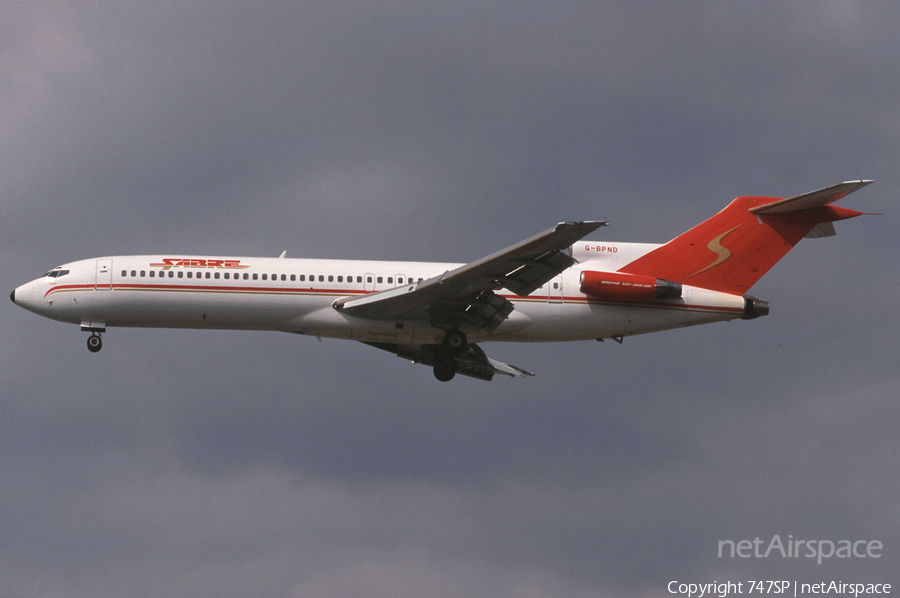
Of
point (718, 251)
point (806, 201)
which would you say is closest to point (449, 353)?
point (718, 251)

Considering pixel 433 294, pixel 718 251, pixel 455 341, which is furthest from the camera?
pixel 718 251

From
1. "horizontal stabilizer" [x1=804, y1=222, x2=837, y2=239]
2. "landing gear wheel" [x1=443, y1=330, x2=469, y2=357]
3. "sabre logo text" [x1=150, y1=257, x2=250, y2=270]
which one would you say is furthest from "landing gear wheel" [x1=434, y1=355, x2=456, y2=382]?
"horizontal stabilizer" [x1=804, y1=222, x2=837, y2=239]

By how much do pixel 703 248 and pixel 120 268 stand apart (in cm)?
2028

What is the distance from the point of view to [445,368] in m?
36.3

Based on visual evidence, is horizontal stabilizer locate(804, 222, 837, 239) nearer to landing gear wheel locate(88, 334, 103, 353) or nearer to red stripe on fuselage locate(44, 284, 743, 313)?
red stripe on fuselage locate(44, 284, 743, 313)

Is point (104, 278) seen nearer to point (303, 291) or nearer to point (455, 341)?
point (303, 291)

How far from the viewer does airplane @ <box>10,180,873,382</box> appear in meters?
34.5

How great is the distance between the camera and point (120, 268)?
115ft

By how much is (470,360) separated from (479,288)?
763 cm

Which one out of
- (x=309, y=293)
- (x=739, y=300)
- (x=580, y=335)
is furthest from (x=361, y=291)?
(x=739, y=300)

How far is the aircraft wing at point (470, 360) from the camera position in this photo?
131ft

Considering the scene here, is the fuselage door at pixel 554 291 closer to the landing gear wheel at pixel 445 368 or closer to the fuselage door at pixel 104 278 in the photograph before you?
the landing gear wheel at pixel 445 368

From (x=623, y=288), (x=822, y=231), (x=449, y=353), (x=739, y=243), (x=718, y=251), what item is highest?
(x=822, y=231)

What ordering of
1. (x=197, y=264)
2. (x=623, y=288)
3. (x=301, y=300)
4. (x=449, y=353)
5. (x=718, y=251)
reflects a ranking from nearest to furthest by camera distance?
(x=301, y=300) → (x=197, y=264) → (x=623, y=288) → (x=449, y=353) → (x=718, y=251)
